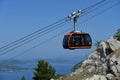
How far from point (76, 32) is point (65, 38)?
184 centimetres

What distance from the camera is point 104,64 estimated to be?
197ft

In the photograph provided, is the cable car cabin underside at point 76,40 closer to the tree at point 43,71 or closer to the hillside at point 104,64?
the hillside at point 104,64

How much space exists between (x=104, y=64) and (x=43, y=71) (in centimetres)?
2511

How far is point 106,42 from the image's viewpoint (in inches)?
2630

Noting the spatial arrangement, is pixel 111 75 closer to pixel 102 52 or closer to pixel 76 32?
pixel 102 52

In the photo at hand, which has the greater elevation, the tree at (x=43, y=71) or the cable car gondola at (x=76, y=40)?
the tree at (x=43, y=71)

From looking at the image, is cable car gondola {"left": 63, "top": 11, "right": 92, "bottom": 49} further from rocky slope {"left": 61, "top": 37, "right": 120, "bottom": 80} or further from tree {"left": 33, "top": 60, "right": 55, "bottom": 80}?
tree {"left": 33, "top": 60, "right": 55, "bottom": 80}

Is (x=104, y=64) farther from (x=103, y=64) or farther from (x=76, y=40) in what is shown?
(x=76, y=40)

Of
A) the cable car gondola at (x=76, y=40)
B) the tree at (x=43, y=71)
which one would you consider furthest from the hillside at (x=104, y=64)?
the cable car gondola at (x=76, y=40)

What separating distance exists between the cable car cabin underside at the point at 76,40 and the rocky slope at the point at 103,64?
870 inches

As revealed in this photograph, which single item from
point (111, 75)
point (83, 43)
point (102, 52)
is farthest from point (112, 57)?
point (83, 43)

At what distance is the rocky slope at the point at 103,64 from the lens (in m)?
56.0

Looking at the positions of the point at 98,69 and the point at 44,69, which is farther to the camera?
the point at 44,69

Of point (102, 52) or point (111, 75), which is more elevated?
point (102, 52)
